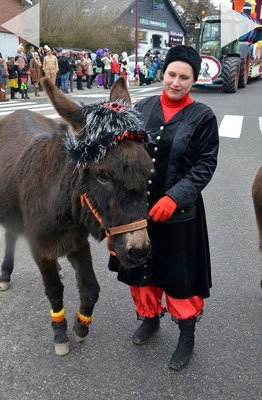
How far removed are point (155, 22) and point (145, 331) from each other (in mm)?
49794

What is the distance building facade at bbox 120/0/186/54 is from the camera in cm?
4289

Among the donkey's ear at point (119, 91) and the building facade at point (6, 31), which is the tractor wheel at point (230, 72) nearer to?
the donkey's ear at point (119, 91)

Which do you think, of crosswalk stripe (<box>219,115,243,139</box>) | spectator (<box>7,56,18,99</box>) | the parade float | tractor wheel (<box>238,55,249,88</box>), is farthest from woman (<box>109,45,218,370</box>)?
tractor wheel (<box>238,55,249,88</box>)

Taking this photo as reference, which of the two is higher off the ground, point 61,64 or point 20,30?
point 20,30

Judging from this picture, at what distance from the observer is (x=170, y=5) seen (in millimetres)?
48219

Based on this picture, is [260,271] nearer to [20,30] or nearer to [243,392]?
[243,392]

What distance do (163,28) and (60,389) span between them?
51.8 m

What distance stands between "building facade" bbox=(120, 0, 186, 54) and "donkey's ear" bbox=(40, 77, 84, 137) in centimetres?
4253

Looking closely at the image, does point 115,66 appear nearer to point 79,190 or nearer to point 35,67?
point 35,67

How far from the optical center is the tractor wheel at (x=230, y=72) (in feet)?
51.3

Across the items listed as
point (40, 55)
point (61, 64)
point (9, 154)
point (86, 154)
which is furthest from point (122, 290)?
point (40, 55)

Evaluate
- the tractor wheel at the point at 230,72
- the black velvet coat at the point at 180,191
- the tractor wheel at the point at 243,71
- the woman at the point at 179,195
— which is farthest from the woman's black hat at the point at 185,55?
the tractor wheel at the point at 243,71

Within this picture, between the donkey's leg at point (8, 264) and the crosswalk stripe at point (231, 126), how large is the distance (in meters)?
6.94

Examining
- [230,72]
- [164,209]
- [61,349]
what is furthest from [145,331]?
[230,72]
